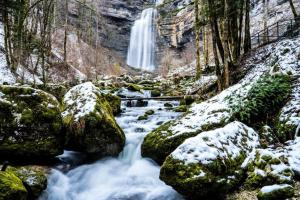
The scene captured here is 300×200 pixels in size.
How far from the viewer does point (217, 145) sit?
242 inches

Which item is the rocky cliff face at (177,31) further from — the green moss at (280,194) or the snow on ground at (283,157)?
the green moss at (280,194)

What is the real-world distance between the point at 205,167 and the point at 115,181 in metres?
2.60

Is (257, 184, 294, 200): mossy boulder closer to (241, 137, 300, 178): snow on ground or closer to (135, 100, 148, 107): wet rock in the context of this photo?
(241, 137, 300, 178): snow on ground

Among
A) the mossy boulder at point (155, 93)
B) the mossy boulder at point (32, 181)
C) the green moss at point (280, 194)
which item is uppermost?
the mossy boulder at point (155, 93)

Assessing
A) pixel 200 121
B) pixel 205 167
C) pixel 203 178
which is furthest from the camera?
pixel 200 121

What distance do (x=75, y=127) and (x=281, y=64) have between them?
598cm

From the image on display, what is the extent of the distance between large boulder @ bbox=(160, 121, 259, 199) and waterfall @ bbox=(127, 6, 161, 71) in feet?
121

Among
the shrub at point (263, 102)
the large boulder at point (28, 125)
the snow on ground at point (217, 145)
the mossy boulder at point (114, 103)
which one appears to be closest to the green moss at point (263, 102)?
the shrub at point (263, 102)

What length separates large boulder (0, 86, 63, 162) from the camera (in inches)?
286

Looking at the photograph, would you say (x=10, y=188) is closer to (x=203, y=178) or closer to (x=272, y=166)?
(x=203, y=178)

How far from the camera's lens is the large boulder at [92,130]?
816 cm

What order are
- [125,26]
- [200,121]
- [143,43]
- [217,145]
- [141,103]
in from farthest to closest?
[125,26]
[143,43]
[141,103]
[200,121]
[217,145]

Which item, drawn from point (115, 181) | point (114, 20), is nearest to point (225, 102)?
point (115, 181)

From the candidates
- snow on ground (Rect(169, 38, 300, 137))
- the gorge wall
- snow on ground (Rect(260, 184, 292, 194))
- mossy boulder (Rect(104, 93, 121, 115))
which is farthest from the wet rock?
the gorge wall
